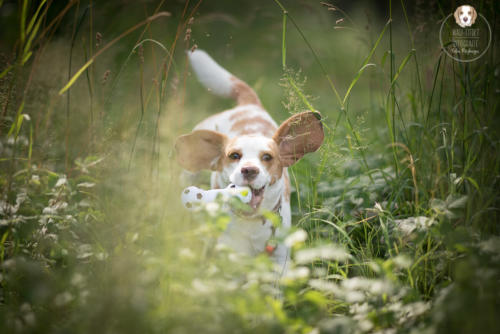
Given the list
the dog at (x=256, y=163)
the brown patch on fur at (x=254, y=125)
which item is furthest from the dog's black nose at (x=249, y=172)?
the brown patch on fur at (x=254, y=125)

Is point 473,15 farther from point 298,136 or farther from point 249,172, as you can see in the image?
point 249,172

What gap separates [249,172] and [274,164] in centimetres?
30

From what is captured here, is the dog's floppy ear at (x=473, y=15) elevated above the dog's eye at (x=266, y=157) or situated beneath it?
elevated above

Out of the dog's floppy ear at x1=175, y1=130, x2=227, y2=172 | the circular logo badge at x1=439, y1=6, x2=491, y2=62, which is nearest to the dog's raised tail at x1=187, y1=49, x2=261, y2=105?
the dog's floppy ear at x1=175, y1=130, x2=227, y2=172

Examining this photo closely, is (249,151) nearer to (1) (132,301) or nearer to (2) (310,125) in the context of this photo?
(2) (310,125)

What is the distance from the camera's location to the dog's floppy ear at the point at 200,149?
2.47 metres

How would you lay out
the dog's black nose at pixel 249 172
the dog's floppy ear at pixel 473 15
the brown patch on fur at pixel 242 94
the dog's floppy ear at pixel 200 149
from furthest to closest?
1. the brown patch on fur at pixel 242 94
2. the dog's floppy ear at pixel 200 149
3. the dog's floppy ear at pixel 473 15
4. the dog's black nose at pixel 249 172

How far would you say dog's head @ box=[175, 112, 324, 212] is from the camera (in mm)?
2211

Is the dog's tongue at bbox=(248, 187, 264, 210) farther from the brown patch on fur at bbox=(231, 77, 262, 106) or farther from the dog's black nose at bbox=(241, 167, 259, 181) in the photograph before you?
the brown patch on fur at bbox=(231, 77, 262, 106)

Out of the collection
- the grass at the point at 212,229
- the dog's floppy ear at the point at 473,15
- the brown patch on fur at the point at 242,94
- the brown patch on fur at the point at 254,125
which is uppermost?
the brown patch on fur at the point at 242,94

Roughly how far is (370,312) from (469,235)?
0.49 meters

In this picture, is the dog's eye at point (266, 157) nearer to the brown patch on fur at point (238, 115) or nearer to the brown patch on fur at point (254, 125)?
the brown patch on fur at point (254, 125)

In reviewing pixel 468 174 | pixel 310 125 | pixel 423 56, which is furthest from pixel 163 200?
pixel 423 56

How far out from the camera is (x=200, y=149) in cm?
256
